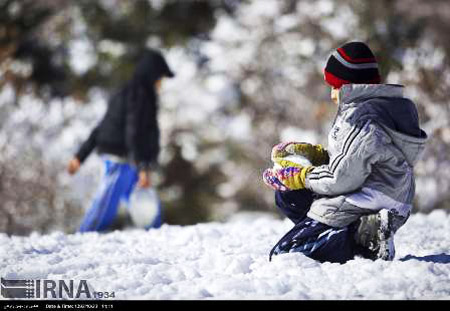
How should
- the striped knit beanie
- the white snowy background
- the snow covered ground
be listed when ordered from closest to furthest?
1. the snow covered ground
2. the white snowy background
3. the striped knit beanie

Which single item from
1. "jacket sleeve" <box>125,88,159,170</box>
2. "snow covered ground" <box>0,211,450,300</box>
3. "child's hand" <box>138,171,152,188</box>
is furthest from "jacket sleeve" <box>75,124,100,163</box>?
"snow covered ground" <box>0,211,450,300</box>

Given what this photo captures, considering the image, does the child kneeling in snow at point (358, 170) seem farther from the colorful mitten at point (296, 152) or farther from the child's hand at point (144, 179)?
the child's hand at point (144, 179)

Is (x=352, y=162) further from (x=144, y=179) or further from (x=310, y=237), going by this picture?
(x=144, y=179)

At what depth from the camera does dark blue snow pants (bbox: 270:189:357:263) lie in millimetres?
3318

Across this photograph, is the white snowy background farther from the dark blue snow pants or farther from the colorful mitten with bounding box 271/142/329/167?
the colorful mitten with bounding box 271/142/329/167

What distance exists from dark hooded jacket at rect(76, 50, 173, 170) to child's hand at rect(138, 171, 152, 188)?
0.06 meters

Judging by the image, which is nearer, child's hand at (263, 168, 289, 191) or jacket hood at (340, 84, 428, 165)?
jacket hood at (340, 84, 428, 165)

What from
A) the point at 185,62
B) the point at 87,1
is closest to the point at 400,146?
the point at 185,62

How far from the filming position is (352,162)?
3.10 m

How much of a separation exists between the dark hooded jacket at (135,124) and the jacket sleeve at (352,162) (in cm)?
283

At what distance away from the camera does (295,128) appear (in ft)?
38.1

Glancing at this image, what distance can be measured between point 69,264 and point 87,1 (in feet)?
39.9

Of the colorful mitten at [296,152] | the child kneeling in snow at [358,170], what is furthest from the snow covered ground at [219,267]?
the colorful mitten at [296,152]

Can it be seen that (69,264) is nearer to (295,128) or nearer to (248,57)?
(295,128)
